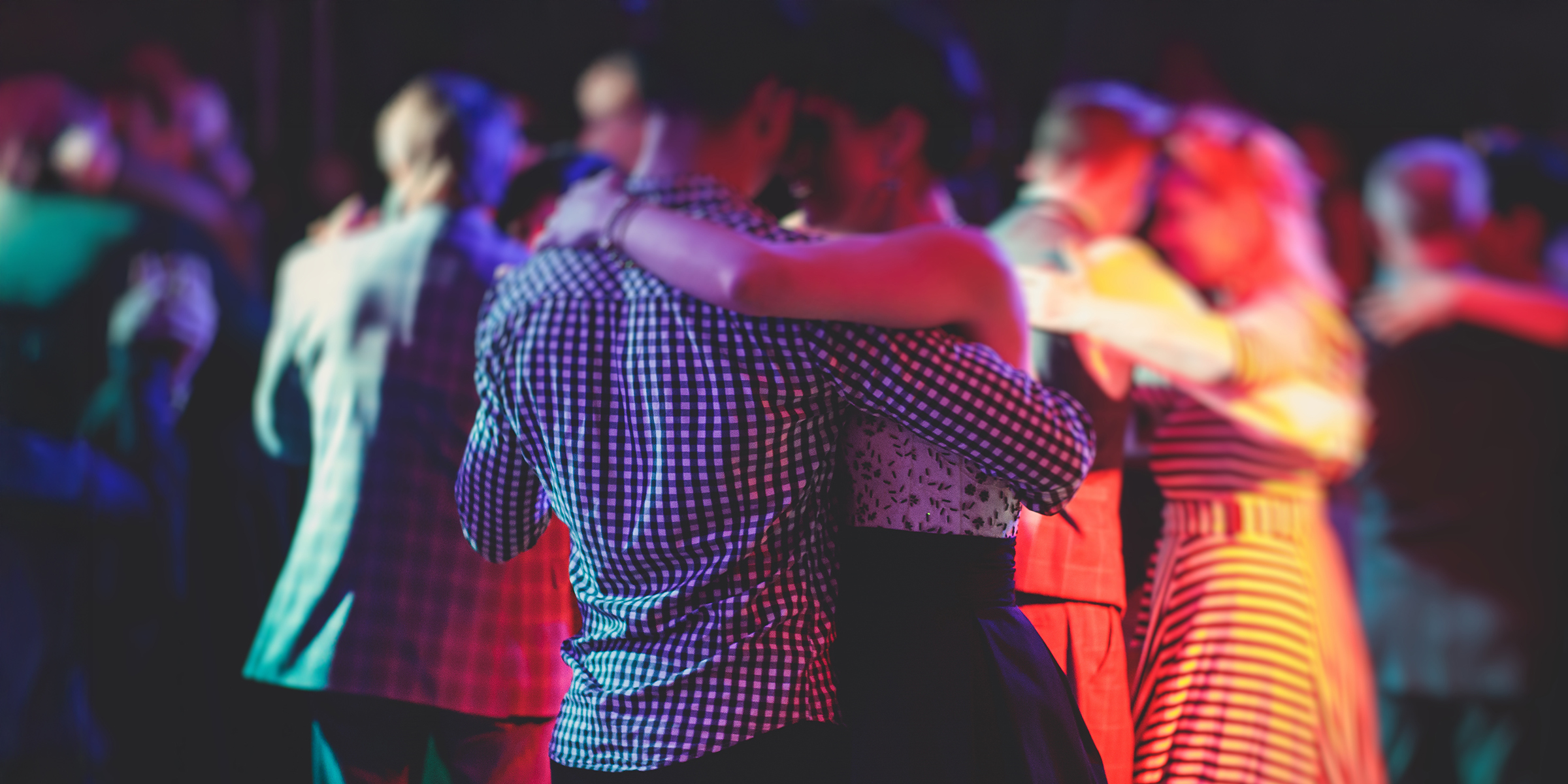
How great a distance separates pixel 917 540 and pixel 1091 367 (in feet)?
2.02

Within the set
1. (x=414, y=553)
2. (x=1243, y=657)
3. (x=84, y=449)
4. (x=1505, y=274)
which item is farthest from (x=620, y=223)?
(x=1505, y=274)

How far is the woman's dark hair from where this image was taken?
54.1 inches

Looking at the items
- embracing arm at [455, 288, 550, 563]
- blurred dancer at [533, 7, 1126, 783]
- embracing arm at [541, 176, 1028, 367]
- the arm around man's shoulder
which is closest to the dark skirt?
blurred dancer at [533, 7, 1126, 783]

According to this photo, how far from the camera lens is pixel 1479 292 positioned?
3.04m

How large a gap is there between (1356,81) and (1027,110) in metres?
2.25

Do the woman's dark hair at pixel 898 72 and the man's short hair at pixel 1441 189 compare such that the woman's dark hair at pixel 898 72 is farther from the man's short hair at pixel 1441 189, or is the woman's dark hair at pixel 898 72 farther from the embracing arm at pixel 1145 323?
the man's short hair at pixel 1441 189

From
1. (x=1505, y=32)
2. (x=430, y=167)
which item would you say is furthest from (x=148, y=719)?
(x=1505, y=32)

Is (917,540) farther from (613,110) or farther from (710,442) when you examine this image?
(613,110)

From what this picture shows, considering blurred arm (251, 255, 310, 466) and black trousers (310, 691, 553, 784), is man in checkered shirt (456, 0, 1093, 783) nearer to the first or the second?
black trousers (310, 691, 553, 784)

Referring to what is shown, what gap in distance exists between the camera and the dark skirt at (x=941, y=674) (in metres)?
1.14

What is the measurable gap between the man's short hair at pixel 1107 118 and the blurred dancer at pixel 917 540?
88cm

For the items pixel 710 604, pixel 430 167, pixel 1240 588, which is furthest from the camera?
pixel 1240 588

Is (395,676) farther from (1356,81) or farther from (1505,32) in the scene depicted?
(1505,32)

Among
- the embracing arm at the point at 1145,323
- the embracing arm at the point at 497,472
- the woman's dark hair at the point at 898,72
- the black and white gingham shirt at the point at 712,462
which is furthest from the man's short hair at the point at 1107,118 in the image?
the embracing arm at the point at 497,472
